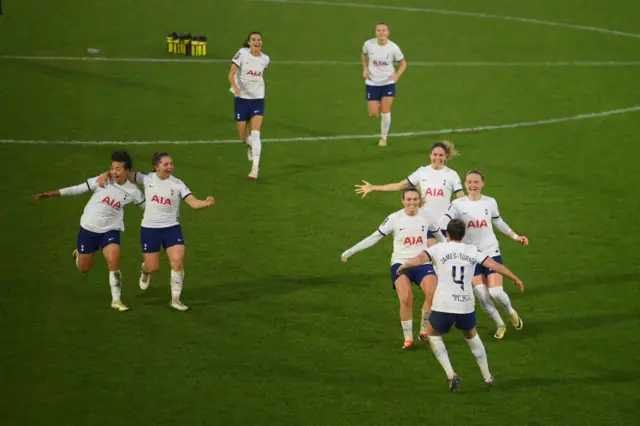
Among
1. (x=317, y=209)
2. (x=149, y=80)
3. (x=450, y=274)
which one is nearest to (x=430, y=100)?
(x=149, y=80)

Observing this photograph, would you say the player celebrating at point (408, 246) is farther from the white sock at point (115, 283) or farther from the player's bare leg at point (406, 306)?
the white sock at point (115, 283)

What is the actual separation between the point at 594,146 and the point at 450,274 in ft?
46.6

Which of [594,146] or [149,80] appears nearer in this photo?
[594,146]

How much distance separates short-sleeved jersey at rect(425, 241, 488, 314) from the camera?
1529cm

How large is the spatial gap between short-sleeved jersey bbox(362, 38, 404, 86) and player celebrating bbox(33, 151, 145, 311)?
10781 millimetres

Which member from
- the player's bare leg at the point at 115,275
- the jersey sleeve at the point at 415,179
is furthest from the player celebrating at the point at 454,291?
the player's bare leg at the point at 115,275

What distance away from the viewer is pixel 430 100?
1292 inches

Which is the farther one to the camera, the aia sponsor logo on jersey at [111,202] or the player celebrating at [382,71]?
the player celebrating at [382,71]

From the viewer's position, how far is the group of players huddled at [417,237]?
15.4 metres

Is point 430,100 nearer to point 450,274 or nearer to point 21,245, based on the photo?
point 21,245

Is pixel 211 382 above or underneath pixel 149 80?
underneath

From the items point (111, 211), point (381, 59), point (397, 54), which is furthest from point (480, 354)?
point (397, 54)

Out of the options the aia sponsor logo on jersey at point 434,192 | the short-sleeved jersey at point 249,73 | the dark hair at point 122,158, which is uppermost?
the short-sleeved jersey at point 249,73

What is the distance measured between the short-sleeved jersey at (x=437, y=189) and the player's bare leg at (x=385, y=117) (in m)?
9.48
